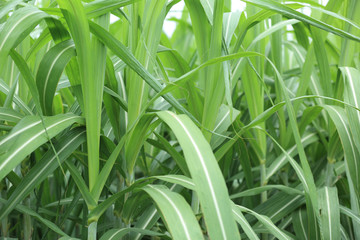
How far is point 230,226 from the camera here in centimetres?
43

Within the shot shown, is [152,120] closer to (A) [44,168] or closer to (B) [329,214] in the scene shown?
(A) [44,168]

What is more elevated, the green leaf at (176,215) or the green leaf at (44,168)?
the green leaf at (44,168)

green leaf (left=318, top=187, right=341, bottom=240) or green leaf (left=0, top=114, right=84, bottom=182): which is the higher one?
green leaf (left=0, top=114, right=84, bottom=182)

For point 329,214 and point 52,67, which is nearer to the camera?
point 52,67

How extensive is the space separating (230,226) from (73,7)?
0.33 meters

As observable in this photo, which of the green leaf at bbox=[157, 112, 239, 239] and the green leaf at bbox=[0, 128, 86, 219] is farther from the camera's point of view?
the green leaf at bbox=[0, 128, 86, 219]

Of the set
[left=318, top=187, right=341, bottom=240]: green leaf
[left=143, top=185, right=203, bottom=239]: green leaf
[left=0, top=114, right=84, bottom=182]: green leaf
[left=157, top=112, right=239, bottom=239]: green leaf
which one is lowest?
[left=318, top=187, right=341, bottom=240]: green leaf

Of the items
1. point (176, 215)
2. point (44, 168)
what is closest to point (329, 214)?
point (176, 215)

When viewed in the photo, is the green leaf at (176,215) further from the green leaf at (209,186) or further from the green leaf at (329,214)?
the green leaf at (329,214)

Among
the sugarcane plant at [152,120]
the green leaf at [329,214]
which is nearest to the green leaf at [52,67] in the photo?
the sugarcane plant at [152,120]

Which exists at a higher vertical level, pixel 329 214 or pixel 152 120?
pixel 152 120

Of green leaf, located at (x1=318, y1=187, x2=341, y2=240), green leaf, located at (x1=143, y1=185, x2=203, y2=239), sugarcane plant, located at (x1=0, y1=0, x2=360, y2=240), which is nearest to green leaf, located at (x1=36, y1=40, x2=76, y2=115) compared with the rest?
sugarcane plant, located at (x1=0, y1=0, x2=360, y2=240)

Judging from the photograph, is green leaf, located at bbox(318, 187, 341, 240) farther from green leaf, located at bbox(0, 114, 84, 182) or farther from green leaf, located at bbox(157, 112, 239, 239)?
green leaf, located at bbox(0, 114, 84, 182)

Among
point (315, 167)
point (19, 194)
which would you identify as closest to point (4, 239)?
point (19, 194)
